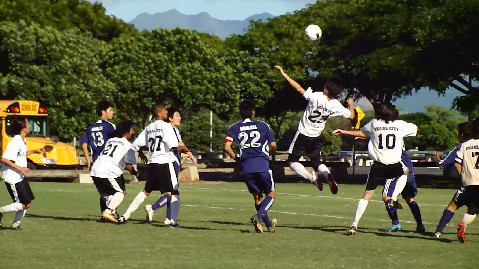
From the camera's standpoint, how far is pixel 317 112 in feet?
49.8

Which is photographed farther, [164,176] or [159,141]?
[164,176]

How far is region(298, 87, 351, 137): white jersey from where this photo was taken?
49.0 ft

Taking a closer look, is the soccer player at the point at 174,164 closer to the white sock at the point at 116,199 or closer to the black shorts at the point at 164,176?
the black shorts at the point at 164,176

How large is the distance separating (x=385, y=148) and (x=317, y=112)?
1348 millimetres

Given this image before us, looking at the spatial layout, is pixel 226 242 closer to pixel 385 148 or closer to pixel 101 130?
pixel 385 148

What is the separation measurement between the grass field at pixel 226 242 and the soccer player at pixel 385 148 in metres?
0.61

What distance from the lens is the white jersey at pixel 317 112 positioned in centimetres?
1495

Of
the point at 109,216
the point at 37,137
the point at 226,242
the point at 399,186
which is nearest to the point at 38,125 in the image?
the point at 37,137

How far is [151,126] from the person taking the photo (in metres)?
15.4

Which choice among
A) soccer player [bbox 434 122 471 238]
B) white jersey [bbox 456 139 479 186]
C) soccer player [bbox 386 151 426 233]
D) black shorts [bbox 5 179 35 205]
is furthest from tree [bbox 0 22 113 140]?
white jersey [bbox 456 139 479 186]

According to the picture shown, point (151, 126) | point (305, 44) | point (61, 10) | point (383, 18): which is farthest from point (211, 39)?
point (151, 126)

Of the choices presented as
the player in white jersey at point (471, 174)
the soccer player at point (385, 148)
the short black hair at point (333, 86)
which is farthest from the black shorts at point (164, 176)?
the player in white jersey at point (471, 174)

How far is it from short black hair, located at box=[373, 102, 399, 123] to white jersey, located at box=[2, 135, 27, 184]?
4.97m

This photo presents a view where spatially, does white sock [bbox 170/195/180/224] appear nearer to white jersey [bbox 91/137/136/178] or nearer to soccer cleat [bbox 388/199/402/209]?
white jersey [bbox 91/137/136/178]
